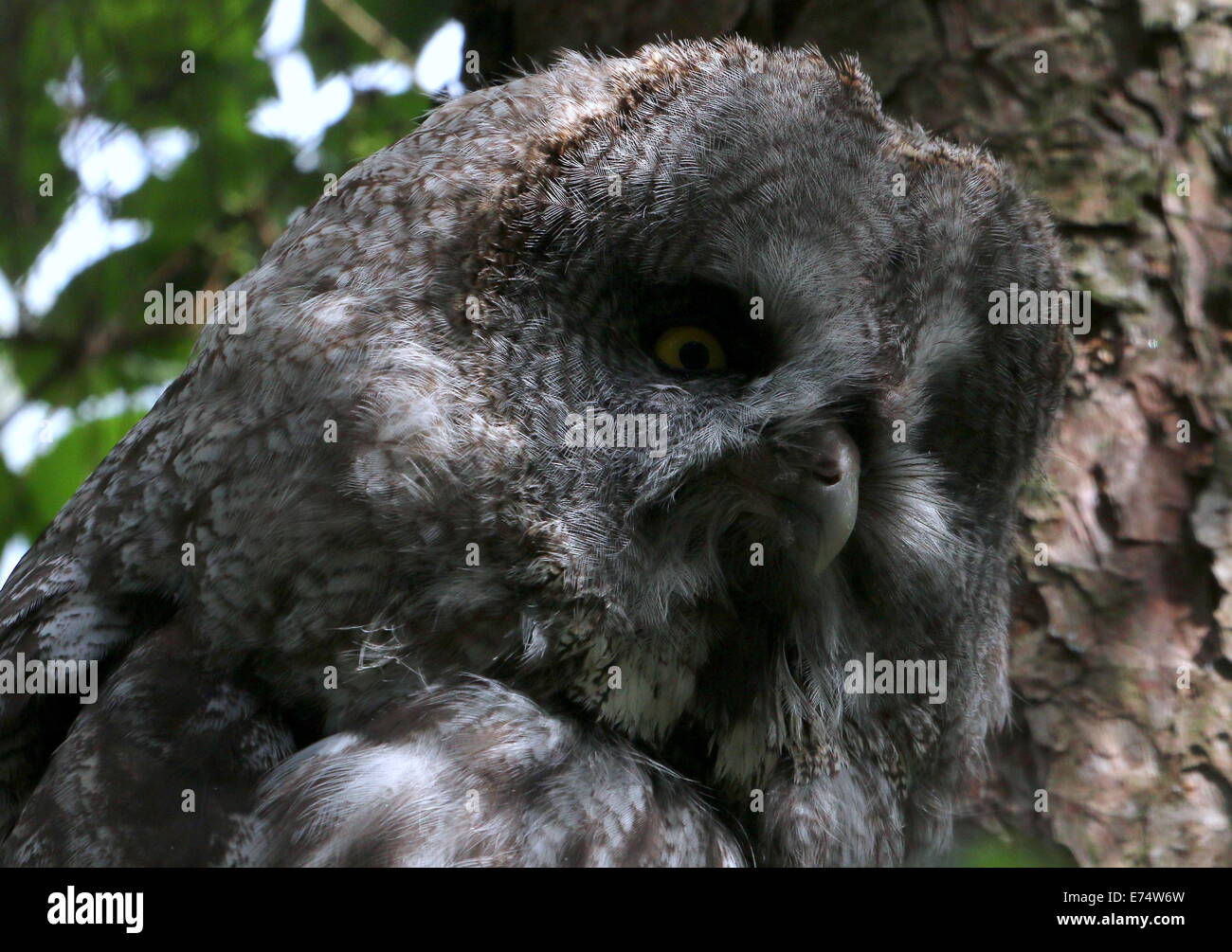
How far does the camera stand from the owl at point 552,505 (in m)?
1.67

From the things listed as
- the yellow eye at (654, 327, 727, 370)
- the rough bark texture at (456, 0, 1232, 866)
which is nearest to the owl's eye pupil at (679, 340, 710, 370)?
the yellow eye at (654, 327, 727, 370)

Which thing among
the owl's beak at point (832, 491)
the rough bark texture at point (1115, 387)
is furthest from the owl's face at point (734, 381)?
the rough bark texture at point (1115, 387)

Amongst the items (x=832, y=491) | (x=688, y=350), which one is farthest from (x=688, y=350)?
(x=832, y=491)

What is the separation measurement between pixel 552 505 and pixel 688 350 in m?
0.32

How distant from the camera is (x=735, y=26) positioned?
2.71 m

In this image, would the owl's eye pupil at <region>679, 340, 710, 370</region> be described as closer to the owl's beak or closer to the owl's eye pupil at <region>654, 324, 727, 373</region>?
the owl's eye pupil at <region>654, 324, 727, 373</region>

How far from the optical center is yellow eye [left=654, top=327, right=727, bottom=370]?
1796 millimetres

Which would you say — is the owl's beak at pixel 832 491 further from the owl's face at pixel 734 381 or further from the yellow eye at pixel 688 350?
the yellow eye at pixel 688 350

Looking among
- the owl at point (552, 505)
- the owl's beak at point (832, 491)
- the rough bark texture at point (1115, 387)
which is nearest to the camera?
the owl at point (552, 505)

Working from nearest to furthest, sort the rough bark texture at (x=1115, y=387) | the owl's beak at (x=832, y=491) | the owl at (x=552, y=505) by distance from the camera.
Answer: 1. the owl at (x=552, y=505)
2. the owl's beak at (x=832, y=491)
3. the rough bark texture at (x=1115, y=387)

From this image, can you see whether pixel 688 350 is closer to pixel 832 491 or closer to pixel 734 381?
pixel 734 381

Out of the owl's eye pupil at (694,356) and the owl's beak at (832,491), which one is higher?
the owl's eye pupil at (694,356)

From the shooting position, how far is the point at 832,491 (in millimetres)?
1771
